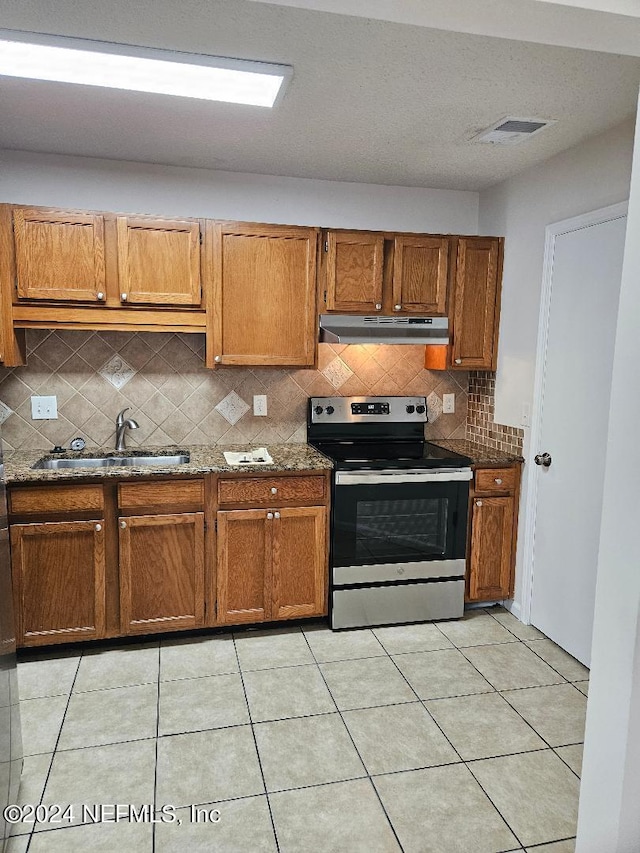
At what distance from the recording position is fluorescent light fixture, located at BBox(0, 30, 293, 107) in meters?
1.93

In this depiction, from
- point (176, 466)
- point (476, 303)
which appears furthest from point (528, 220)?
point (176, 466)

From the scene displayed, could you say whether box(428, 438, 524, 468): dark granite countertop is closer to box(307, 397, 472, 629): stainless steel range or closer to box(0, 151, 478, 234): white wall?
box(307, 397, 472, 629): stainless steel range

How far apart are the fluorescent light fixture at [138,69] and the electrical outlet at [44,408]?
165cm

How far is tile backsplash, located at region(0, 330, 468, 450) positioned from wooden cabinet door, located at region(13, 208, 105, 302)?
381mm

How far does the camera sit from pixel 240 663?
2.87 metres

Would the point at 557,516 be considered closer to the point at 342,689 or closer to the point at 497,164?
the point at 342,689

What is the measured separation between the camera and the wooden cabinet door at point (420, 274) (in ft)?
11.1

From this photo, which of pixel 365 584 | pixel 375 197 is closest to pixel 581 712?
pixel 365 584

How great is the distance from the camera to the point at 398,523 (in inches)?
127

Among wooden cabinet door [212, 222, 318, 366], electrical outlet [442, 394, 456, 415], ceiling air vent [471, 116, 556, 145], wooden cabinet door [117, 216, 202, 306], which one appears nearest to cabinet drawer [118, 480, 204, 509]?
wooden cabinet door [212, 222, 318, 366]

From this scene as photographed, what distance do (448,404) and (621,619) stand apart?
2.57 m

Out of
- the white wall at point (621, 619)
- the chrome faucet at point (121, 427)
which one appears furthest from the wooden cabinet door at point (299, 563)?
the white wall at point (621, 619)

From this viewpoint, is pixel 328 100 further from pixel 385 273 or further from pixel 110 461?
pixel 110 461

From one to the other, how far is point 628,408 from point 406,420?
2401mm
